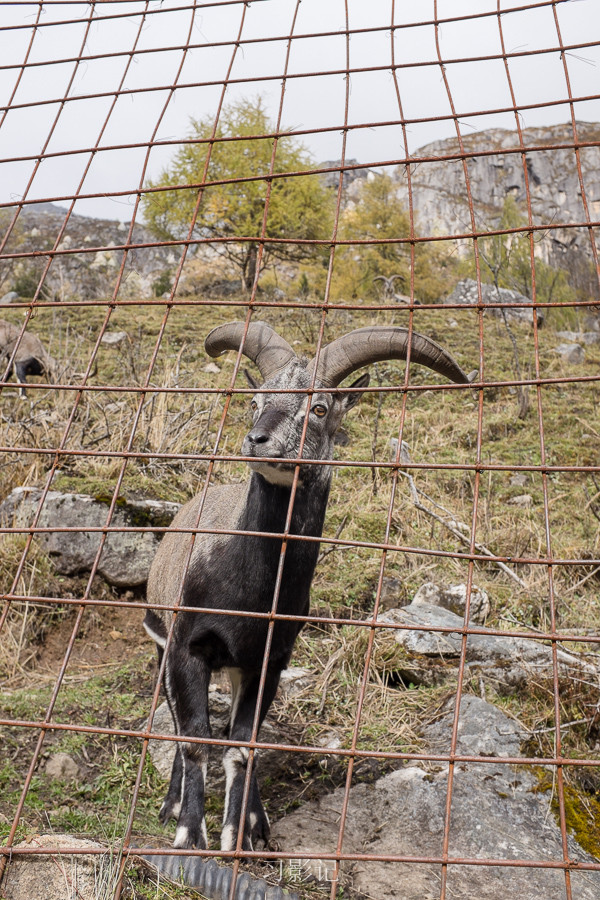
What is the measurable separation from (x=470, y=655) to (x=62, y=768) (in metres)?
2.75

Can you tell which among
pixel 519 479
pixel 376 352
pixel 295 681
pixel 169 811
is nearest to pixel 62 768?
pixel 169 811

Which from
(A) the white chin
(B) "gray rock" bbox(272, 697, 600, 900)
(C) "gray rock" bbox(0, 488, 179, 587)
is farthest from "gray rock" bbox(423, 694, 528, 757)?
(C) "gray rock" bbox(0, 488, 179, 587)

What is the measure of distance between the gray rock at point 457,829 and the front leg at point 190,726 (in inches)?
22.3

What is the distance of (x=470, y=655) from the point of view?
501cm

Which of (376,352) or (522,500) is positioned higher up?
(376,352)

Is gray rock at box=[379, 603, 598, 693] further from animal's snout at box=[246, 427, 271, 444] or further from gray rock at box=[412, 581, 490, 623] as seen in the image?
animal's snout at box=[246, 427, 271, 444]

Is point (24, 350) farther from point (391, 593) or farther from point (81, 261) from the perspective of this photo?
point (81, 261)

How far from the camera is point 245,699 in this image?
3.99 m

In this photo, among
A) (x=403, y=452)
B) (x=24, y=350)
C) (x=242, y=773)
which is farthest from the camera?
(x=24, y=350)

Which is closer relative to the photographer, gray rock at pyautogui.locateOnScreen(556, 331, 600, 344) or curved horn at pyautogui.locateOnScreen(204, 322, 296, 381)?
curved horn at pyautogui.locateOnScreen(204, 322, 296, 381)

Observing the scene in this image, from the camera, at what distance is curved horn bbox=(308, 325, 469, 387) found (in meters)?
3.77

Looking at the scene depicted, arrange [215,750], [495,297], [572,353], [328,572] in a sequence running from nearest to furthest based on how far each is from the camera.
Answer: [215,750]
[328,572]
[572,353]
[495,297]

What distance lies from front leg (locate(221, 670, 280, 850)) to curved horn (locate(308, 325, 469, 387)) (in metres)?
1.76

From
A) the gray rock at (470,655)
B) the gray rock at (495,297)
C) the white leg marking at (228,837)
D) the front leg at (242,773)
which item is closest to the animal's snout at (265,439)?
the front leg at (242,773)
